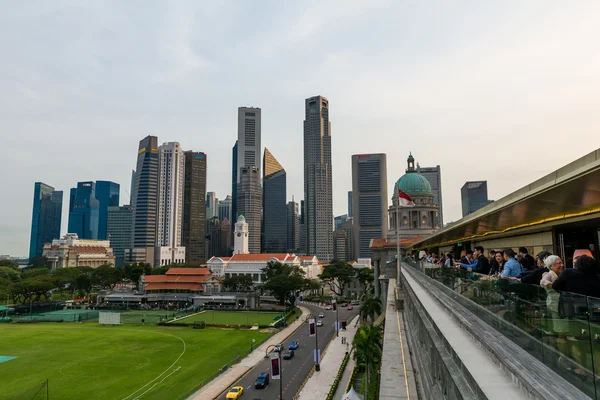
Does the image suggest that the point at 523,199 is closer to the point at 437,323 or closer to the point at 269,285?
the point at 437,323

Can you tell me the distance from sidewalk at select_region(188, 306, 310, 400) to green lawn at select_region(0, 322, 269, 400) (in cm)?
163

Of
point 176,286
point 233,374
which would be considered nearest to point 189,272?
point 176,286

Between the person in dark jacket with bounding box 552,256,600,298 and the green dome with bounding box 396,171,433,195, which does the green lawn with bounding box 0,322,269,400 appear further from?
the green dome with bounding box 396,171,433,195

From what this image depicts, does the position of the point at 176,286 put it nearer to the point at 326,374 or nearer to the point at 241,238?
the point at 241,238

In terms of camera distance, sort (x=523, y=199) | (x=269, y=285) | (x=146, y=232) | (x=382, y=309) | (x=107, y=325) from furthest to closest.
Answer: (x=146, y=232) < (x=269, y=285) < (x=107, y=325) < (x=382, y=309) < (x=523, y=199)

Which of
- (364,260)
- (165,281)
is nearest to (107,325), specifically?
(165,281)

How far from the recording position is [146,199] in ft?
630

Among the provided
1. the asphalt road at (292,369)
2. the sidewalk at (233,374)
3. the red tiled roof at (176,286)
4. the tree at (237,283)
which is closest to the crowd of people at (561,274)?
the asphalt road at (292,369)

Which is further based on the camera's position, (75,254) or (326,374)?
(75,254)

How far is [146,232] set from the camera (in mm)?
192250

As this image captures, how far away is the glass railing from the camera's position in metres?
4.18

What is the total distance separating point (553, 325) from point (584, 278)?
53.9 inches

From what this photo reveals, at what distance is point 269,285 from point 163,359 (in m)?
40.5

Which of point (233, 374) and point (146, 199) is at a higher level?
point (146, 199)
